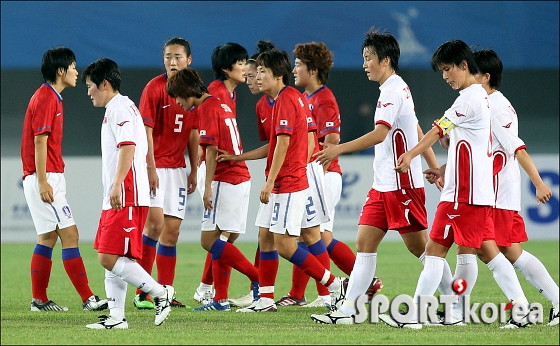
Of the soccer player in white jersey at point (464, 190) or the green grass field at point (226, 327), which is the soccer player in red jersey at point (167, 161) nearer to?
the green grass field at point (226, 327)

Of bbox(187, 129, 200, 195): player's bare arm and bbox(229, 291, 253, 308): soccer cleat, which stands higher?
bbox(187, 129, 200, 195): player's bare arm

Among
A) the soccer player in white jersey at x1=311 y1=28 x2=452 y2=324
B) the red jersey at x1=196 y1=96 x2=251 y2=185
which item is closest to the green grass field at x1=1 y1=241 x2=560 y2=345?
the soccer player in white jersey at x1=311 y1=28 x2=452 y2=324

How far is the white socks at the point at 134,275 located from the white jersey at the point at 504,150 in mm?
2476

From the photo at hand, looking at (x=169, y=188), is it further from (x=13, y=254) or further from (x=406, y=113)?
(x=13, y=254)

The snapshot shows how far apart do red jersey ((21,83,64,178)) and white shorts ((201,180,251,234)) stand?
1.30m

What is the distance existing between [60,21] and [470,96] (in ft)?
40.3

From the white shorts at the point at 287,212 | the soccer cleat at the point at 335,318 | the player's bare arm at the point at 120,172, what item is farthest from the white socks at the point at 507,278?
the player's bare arm at the point at 120,172

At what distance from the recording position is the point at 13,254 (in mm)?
12984

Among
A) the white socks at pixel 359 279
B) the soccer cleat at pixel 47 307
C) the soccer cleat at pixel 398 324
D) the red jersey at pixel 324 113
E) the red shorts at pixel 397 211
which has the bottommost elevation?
the soccer cleat at pixel 47 307

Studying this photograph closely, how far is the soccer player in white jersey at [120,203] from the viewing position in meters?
5.72

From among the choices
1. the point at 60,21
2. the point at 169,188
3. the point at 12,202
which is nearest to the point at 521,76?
the point at 60,21

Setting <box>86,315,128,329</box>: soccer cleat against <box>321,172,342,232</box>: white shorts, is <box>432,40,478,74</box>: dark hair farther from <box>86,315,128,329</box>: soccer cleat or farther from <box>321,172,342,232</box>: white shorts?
<box>86,315,128,329</box>: soccer cleat

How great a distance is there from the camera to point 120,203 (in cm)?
571

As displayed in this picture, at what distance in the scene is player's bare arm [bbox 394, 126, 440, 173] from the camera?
5539mm
